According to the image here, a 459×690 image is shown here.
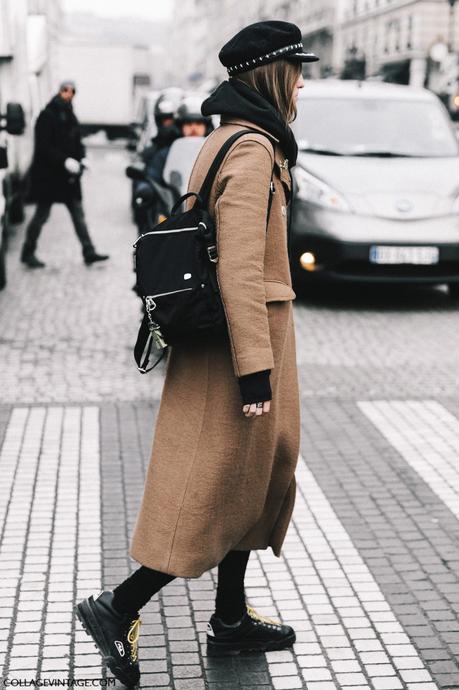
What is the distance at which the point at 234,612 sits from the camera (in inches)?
143

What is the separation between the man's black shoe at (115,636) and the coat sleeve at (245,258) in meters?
0.90

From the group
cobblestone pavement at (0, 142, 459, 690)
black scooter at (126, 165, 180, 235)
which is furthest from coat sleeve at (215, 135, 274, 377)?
black scooter at (126, 165, 180, 235)

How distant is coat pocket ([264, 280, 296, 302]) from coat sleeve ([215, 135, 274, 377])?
0.44 ft

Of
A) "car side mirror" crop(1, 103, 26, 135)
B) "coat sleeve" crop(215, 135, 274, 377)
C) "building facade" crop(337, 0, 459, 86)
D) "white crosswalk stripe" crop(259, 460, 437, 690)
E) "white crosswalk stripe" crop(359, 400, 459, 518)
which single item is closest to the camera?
"coat sleeve" crop(215, 135, 274, 377)

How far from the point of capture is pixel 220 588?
11.8 feet

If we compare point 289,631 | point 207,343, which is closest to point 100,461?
point 289,631

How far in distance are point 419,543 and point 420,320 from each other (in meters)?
4.97

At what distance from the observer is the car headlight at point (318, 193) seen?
31.8 feet

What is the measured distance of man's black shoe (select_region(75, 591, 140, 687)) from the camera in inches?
133

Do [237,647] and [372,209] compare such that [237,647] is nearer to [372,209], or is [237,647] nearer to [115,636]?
[115,636]

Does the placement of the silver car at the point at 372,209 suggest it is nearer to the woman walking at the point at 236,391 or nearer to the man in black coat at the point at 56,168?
the man in black coat at the point at 56,168

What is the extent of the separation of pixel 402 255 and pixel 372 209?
0.47 metres

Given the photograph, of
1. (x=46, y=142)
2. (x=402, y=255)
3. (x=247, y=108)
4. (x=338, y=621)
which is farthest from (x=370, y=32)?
(x=247, y=108)

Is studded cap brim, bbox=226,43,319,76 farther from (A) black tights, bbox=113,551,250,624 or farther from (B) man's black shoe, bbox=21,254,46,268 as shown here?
(B) man's black shoe, bbox=21,254,46,268
